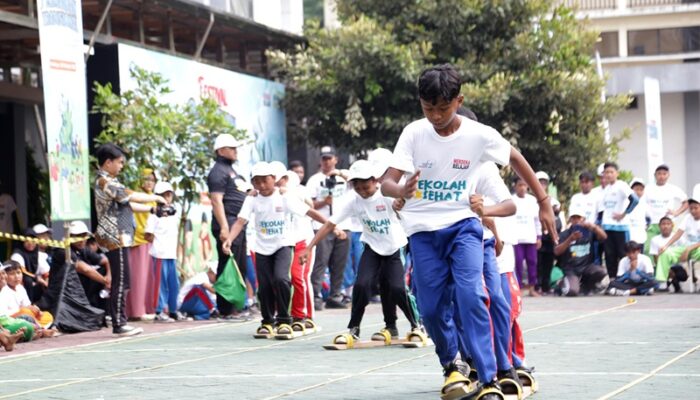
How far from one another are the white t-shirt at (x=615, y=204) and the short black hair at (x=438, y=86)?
13.6m

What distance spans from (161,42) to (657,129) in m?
10.9

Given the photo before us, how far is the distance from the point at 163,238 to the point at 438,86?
9887 mm

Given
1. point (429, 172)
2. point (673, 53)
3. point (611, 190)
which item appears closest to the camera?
point (429, 172)

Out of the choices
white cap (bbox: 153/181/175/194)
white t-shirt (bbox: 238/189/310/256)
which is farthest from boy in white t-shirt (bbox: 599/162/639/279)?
white t-shirt (bbox: 238/189/310/256)

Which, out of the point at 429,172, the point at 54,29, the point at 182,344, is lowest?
the point at 182,344

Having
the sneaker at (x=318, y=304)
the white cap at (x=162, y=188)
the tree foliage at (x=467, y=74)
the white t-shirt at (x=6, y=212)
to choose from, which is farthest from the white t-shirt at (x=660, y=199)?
the white t-shirt at (x=6, y=212)

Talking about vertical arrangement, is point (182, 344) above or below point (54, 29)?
below

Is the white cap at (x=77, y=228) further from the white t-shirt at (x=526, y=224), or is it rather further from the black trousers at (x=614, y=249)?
the black trousers at (x=614, y=249)

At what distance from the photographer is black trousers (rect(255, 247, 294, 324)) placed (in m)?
13.5

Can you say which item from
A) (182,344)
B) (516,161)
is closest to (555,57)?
(182,344)

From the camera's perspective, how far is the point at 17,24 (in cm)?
1655

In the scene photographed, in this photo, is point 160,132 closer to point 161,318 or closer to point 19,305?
point 161,318

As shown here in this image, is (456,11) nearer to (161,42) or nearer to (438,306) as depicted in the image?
(161,42)

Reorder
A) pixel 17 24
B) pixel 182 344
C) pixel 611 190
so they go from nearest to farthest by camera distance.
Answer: pixel 182 344 < pixel 17 24 < pixel 611 190
